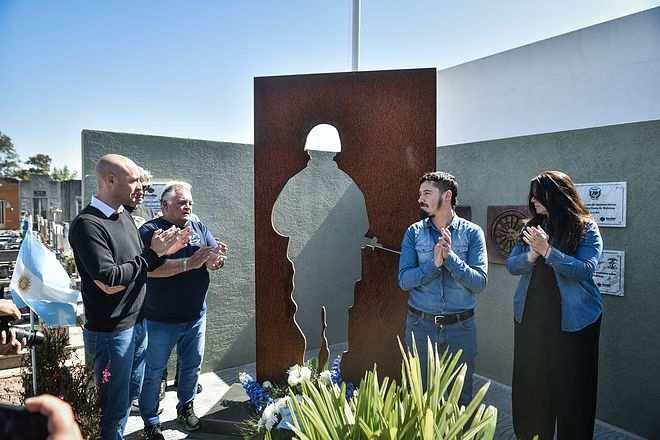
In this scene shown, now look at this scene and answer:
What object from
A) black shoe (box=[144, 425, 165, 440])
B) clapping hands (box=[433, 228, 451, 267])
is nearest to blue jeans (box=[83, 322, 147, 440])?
black shoe (box=[144, 425, 165, 440])

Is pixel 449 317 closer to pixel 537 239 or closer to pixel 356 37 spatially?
pixel 537 239

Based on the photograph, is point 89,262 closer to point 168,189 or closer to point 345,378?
point 168,189

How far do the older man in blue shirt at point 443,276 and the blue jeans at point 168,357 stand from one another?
4.94 feet

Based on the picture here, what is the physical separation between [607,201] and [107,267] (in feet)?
10.6

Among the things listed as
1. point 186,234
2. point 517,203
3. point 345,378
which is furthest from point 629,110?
point 186,234

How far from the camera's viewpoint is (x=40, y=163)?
39.6 meters

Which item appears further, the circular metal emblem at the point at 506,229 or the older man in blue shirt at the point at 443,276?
the circular metal emblem at the point at 506,229

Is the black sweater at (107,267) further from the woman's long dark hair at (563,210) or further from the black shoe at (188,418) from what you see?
the woman's long dark hair at (563,210)

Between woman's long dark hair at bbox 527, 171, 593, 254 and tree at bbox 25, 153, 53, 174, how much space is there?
45.7 meters

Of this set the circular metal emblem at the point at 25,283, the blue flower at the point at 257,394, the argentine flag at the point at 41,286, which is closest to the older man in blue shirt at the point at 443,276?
the blue flower at the point at 257,394

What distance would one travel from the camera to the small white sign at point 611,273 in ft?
9.71

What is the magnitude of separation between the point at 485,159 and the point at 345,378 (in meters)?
2.38

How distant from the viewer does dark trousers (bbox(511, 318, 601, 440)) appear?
7.57 feet

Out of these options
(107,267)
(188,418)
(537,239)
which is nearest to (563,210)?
(537,239)
